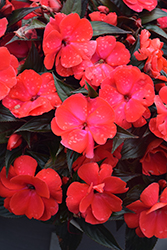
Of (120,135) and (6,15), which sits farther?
(6,15)

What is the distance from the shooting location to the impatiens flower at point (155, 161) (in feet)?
1.74

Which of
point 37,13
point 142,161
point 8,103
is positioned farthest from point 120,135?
point 37,13

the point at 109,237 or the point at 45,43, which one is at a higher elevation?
the point at 45,43

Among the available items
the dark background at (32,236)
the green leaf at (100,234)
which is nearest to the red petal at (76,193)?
the green leaf at (100,234)

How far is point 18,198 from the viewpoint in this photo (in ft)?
1.73

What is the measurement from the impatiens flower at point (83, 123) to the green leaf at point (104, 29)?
0.66 feet

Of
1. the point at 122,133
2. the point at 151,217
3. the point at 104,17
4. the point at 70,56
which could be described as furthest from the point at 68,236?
the point at 104,17

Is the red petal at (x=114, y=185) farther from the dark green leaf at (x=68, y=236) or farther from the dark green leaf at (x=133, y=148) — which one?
the dark green leaf at (x=68, y=236)

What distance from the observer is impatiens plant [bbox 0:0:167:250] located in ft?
1.53

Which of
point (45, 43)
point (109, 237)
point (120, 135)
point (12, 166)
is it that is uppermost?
point (45, 43)

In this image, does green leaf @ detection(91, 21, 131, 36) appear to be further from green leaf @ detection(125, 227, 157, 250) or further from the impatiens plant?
green leaf @ detection(125, 227, 157, 250)

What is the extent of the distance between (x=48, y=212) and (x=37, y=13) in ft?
1.57

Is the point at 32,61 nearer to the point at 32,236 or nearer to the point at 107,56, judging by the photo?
the point at 107,56

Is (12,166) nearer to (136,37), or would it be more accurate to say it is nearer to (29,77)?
(29,77)
